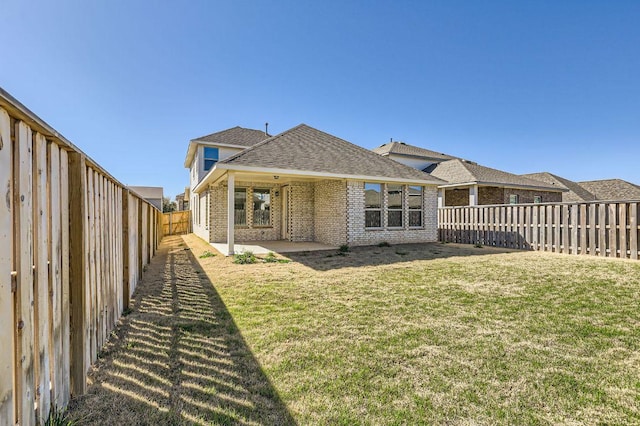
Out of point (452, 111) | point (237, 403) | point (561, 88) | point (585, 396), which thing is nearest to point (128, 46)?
point (237, 403)

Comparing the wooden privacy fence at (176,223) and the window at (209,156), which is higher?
the window at (209,156)

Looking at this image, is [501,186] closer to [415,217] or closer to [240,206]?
[415,217]

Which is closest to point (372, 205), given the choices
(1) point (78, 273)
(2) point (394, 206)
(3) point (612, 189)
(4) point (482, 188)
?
(2) point (394, 206)

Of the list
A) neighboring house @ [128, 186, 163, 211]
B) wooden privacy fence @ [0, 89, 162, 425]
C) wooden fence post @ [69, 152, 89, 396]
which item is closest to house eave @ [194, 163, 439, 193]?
wooden privacy fence @ [0, 89, 162, 425]

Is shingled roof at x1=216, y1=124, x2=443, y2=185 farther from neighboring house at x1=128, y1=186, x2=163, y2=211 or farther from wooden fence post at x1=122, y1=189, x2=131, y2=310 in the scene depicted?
→ neighboring house at x1=128, y1=186, x2=163, y2=211

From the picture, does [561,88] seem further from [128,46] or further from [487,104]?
[128,46]

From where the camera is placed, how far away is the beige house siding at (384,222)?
1171 centimetres

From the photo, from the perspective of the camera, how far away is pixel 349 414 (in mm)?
2014

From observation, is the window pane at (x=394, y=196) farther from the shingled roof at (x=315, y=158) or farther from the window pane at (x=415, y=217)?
the window pane at (x=415, y=217)

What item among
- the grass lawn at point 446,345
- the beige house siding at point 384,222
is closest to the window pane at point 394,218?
the beige house siding at point 384,222

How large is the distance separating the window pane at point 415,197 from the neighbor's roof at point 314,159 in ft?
1.74

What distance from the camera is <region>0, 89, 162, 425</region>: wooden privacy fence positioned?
1.39 m

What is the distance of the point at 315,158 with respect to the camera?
11672 millimetres

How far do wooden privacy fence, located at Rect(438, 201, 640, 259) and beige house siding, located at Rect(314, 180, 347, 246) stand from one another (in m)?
6.33
